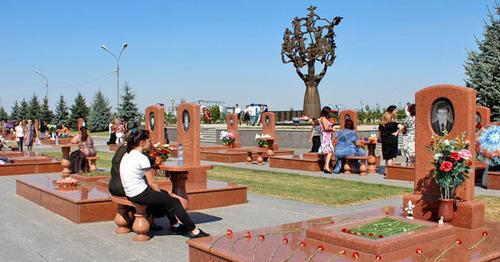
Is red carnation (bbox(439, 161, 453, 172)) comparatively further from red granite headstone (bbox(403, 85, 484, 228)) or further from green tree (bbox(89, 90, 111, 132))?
green tree (bbox(89, 90, 111, 132))

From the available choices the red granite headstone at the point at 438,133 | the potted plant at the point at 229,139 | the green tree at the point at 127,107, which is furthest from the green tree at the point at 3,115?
the red granite headstone at the point at 438,133

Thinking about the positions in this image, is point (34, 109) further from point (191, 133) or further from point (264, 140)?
point (191, 133)

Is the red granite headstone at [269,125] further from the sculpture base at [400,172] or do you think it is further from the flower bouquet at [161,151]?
the flower bouquet at [161,151]

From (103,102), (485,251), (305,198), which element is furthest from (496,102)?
(103,102)

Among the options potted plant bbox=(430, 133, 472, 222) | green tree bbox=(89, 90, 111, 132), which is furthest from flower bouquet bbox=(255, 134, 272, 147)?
green tree bbox=(89, 90, 111, 132)

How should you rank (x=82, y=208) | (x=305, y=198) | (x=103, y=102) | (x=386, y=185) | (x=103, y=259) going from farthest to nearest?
(x=103, y=102)
(x=386, y=185)
(x=305, y=198)
(x=82, y=208)
(x=103, y=259)

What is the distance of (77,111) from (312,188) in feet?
184

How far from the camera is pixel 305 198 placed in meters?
10.8

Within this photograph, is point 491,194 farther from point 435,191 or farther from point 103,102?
point 103,102

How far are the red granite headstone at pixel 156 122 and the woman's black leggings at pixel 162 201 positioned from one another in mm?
6426

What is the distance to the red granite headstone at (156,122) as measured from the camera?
44.4ft

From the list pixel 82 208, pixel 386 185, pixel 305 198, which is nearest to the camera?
pixel 82 208

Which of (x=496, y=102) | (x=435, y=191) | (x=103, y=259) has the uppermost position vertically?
(x=496, y=102)

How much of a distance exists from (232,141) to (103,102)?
42727 mm
